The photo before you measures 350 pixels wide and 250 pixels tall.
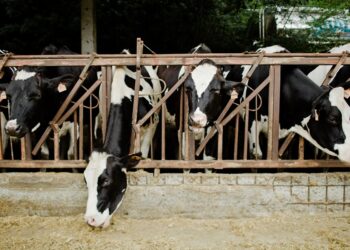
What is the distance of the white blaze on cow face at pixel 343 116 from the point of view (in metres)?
5.62

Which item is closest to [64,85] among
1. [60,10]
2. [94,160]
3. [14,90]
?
[14,90]

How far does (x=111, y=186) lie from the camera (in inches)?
200

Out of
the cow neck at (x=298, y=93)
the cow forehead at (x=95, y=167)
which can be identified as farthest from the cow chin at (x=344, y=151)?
the cow forehead at (x=95, y=167)

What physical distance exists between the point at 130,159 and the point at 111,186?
394 millimetres

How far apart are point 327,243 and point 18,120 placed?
12.1 feet

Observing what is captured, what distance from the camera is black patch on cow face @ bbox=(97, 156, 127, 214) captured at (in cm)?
500

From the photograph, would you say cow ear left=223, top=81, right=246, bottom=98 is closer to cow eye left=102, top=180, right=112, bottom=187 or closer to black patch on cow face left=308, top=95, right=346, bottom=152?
black patch on cow face left=308, top=95, right=346, bottom=152

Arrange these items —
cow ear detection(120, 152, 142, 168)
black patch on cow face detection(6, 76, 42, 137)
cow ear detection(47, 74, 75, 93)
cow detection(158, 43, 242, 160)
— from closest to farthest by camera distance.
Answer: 1. cow ear detection(120, 152, 142, 168)
2. cow detection(158, 43, 242, 160)
3. black patch on cow face detection(6, 76, 42, 137)
4. cow ear detection(47, 74, 75, 93)

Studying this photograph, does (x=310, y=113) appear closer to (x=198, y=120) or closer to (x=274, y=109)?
(x=274, y=109)

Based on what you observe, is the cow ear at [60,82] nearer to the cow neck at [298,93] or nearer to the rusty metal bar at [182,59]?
the rusty metal bar at [182,59]

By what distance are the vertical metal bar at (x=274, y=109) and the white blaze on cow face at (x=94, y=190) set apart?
2027 millimetres

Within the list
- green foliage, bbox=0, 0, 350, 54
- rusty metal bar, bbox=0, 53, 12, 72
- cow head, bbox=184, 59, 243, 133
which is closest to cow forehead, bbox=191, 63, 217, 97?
cow head, bbox=184, 59, 243, 133

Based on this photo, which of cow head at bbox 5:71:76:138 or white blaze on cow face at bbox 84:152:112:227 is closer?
white blaze on cow face at bbox 84:152:112:227

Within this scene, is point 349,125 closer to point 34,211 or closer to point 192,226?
point 192,226
